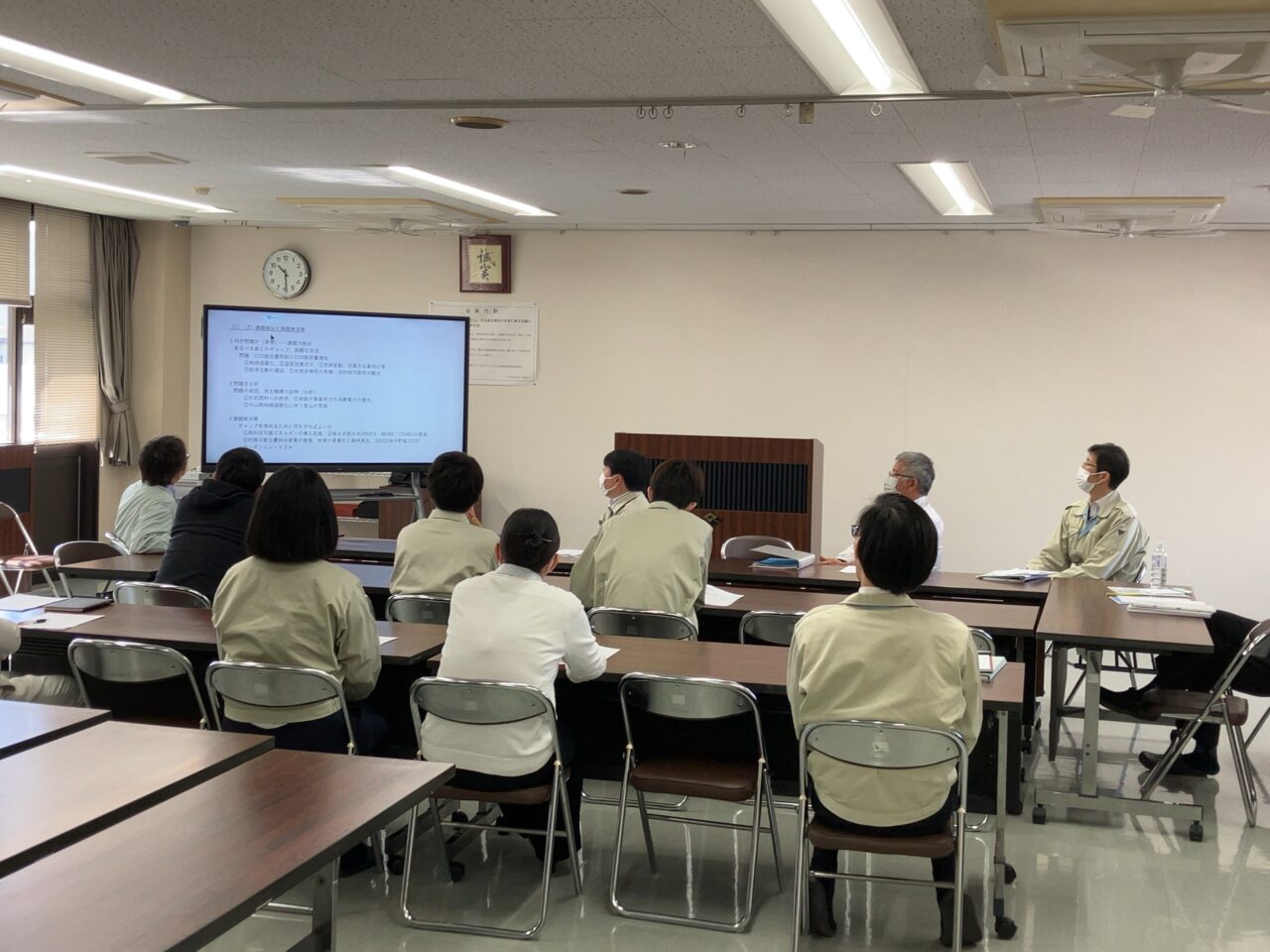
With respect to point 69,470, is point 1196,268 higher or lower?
higher

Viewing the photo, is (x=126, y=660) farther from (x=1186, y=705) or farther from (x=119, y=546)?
(x=1186, y=705)

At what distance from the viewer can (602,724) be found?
4371 mm

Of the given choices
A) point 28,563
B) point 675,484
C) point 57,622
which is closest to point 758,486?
point 675,484

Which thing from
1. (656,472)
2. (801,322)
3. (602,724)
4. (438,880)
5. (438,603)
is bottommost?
(438,880)

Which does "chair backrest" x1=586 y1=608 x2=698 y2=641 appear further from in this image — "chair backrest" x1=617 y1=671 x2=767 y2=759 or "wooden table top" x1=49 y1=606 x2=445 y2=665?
"chair backrest" x1=617 y1=671 x2=767 y2=759

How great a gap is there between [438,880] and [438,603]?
40.5 inches

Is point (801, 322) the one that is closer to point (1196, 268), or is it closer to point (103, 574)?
point (1196, 268)

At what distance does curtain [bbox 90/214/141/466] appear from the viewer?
9375 mm

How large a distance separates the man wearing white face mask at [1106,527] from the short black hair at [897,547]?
3024mm

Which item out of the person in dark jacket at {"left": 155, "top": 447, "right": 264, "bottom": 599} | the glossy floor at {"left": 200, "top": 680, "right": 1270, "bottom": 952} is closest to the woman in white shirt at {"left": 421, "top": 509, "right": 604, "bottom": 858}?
the glossy floor at {"left": 200, "top": 680, "right": 1270, "bottom": 952}

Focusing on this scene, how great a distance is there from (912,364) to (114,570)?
17.0 ft

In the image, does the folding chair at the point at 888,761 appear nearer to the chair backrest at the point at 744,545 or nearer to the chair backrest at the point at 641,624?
the chair backrest at the point at 641,624

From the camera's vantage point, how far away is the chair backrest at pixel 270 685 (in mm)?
3562

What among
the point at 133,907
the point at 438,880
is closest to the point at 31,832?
the point at 133,907
